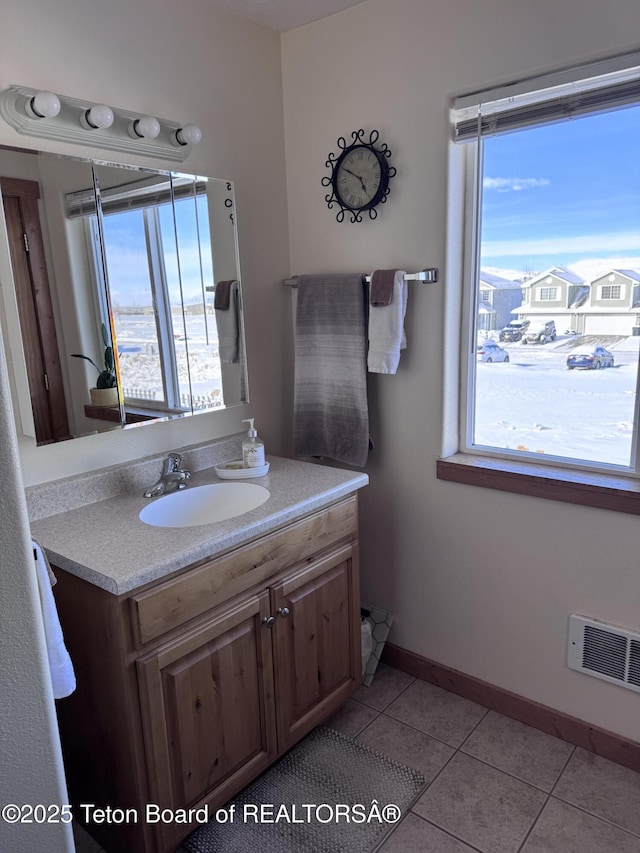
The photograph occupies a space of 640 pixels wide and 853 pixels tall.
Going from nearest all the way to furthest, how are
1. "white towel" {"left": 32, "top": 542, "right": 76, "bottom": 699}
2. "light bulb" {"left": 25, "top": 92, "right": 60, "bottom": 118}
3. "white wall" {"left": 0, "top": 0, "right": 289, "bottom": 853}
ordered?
1. "white wall" {"left": 0, "top": 0, "right": 289, "bottom": 853}
2. "white towel" {"left": 32, "top": 542, "right": 76, "bottom": 699}
3. "light bulb" {"left": 25, "top": 92, "right": 60, "bottom": 118}

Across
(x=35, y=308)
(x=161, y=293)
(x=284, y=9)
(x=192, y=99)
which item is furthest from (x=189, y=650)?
(x=284, y=9)

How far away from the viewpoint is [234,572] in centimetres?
159

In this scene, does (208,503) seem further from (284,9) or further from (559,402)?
(284,9)

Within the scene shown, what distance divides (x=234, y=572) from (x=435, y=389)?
0.97 m

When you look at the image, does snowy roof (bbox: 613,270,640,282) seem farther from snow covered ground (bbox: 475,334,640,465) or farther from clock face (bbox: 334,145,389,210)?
clock face (bbox: 334,145,389,210)

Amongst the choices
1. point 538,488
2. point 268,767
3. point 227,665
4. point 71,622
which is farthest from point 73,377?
point 538,488

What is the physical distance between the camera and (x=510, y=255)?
1.94 metres

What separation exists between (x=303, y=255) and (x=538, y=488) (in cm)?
125

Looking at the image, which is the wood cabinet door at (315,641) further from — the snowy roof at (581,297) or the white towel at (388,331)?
the snowy roof at (581,297)

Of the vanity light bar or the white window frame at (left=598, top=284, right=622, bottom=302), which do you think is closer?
the vanity light bar

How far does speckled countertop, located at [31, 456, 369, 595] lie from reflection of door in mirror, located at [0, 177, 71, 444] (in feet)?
0.89

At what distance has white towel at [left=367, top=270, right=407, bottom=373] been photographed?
79.4 inches

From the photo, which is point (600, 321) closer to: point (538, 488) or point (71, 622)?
point (538, 488)

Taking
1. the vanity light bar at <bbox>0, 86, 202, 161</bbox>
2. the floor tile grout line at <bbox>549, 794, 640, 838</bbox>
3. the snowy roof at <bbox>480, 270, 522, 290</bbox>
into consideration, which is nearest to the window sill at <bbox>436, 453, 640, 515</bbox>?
the snowy roof at <bbox>480, 270, 522, 290</bbox>
